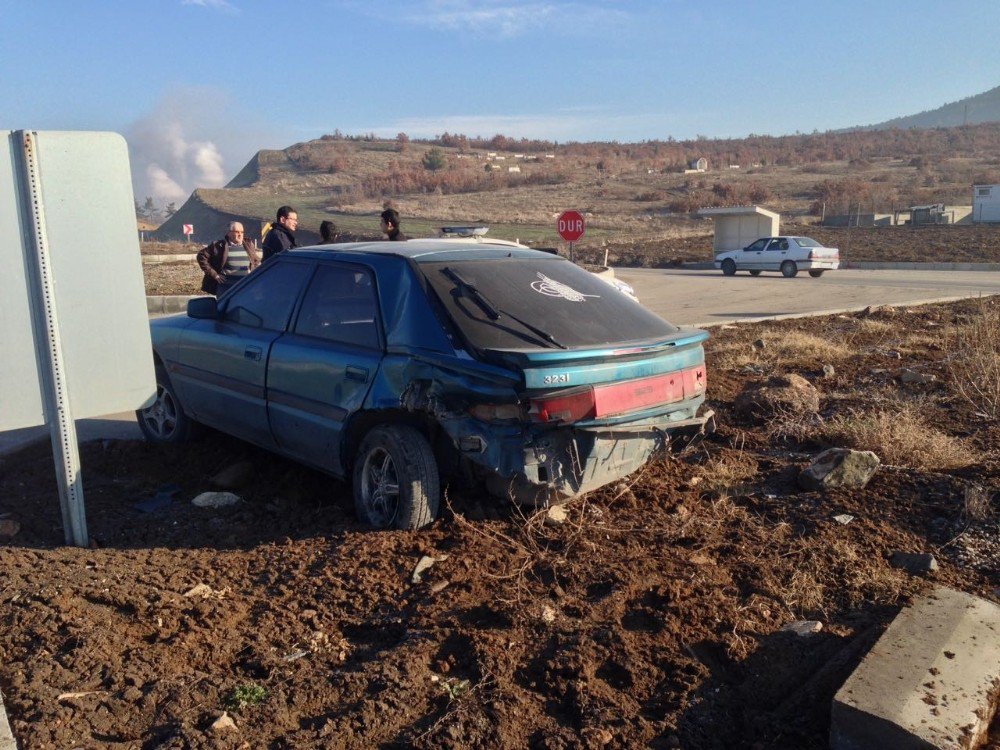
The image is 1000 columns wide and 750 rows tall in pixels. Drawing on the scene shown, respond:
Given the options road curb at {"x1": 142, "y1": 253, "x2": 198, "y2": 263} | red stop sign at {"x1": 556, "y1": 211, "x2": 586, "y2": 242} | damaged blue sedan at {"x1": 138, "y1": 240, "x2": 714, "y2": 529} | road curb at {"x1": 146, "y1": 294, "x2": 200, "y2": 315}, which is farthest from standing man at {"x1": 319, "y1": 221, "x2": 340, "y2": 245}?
road curb at {"x1": 142, "y1": 253, "x2": 198, "y2": 263}

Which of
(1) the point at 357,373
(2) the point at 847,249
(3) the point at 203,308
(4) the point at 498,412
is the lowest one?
(2) the point at 847,249

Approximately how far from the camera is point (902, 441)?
5.67m

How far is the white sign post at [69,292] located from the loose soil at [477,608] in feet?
2.39

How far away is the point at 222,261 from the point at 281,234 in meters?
0.80

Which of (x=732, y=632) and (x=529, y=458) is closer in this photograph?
(x=732, y=632)

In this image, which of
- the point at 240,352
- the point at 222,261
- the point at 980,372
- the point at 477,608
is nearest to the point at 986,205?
the point at 980,372

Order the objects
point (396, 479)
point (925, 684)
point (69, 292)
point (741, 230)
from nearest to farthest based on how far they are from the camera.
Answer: point (925, 684), point (69, 292), point (396, 479), point (741, 230)

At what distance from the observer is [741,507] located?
16.2ft

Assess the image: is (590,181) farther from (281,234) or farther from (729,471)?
(729,471)

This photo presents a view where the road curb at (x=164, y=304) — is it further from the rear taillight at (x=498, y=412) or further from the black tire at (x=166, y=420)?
the rear taillight at (x=498, y=412)

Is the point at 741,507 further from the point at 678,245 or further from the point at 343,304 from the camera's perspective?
the point at 678,245

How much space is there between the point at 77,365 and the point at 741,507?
3481mm

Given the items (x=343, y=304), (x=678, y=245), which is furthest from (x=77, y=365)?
(x=678, y=245)

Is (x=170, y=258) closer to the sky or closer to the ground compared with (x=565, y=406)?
closer to the ground
